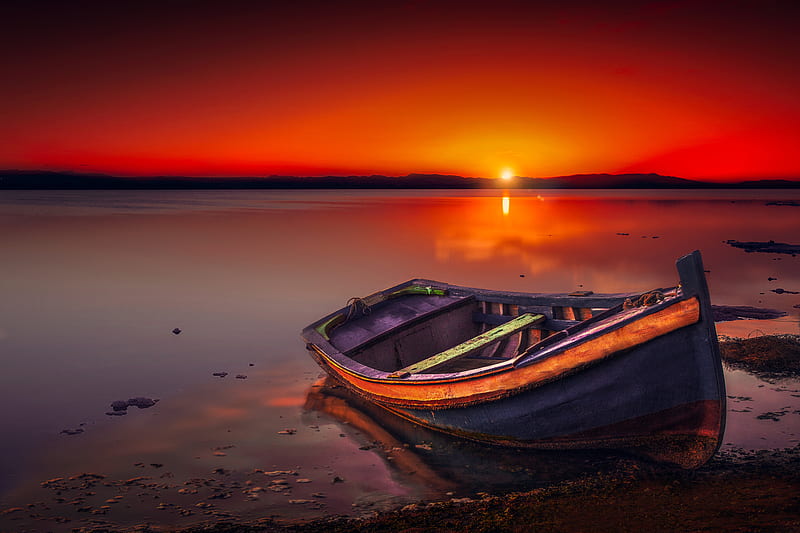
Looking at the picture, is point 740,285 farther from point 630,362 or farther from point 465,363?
point 630,362

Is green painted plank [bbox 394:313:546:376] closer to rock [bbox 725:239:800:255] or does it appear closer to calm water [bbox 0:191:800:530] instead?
calm water [bbox 0:191:800:530]

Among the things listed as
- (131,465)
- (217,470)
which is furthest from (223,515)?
(131,465)

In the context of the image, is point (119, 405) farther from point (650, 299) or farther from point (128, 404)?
point (650, 299)

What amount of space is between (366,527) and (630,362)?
114 inches

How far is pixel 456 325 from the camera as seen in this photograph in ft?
31.4

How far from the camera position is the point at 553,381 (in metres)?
5.69

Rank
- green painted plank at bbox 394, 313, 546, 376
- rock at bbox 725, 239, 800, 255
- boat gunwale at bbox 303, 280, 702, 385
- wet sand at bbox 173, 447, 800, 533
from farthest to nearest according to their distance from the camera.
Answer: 1. rock at bbox 725, 239, 800, 255
2. green painted plank at bbox 394, 313, 546, 376
3. boat gunwale at bbox 303, 280, 702, 385
4. wet sand at bbox 173, 447, 800, 533

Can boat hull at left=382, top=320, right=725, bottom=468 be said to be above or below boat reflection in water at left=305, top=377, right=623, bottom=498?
above

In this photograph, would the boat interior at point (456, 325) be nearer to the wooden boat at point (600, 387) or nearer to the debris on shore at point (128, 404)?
the wooden boat at point (600, 387)

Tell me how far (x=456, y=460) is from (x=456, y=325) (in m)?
3.45

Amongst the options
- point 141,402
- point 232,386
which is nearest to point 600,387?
point 232,386

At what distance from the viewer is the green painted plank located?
7191mm

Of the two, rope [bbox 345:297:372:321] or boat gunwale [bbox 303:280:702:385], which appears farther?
rope [bbox 345:297:372:321]

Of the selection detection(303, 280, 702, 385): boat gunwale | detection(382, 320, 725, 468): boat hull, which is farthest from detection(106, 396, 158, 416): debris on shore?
detection(382, 320, 725, 468): boat hull
